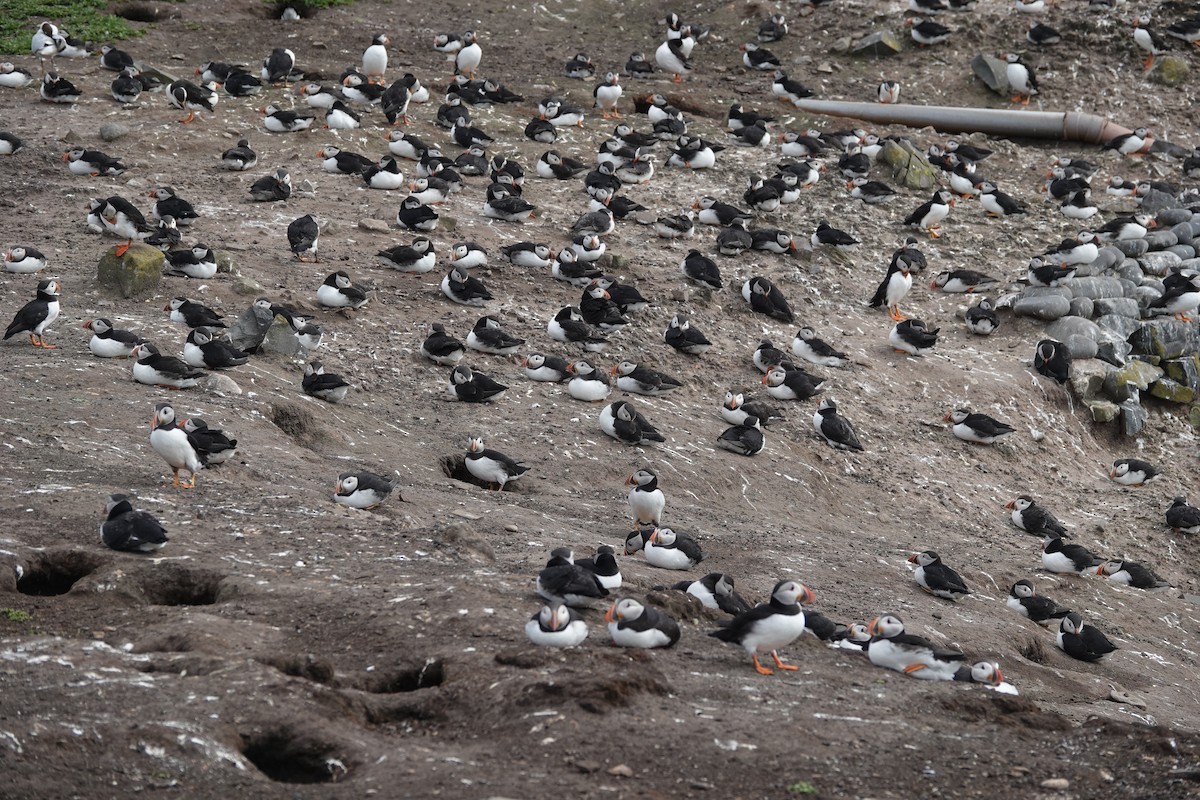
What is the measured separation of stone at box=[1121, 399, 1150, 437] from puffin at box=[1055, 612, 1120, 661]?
21.5 ft

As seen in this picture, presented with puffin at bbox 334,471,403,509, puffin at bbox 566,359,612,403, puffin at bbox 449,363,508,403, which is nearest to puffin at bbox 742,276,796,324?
puffin at bbox 566,359,612,403

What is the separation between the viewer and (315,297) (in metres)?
15.4

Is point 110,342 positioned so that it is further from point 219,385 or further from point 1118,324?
point 1118,324

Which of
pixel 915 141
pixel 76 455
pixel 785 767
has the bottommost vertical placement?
pixel 915 141

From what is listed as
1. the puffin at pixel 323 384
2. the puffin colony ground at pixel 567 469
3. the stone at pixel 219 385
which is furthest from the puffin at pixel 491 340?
the stone at pixel 219 385

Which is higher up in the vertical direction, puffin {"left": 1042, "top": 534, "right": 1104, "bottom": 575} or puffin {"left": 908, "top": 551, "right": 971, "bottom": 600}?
puffin {"left": 908, "top": 551, "right": 971, "bottom": 600}

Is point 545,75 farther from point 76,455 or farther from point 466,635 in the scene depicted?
point 466,635

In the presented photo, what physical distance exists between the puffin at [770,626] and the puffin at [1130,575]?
20.0ft

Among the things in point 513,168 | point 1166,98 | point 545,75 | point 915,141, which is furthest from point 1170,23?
point 513,168

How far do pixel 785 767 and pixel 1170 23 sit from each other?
80.0ft

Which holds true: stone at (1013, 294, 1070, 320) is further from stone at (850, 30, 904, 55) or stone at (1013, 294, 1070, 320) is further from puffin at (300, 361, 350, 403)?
puffin at (300, 361, 350, 403)

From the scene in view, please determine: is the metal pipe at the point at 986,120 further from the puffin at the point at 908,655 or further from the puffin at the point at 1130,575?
the puffin at the point at 908,655

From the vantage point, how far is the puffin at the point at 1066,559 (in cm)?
1317

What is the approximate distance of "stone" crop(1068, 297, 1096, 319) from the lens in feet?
A: 60.6
